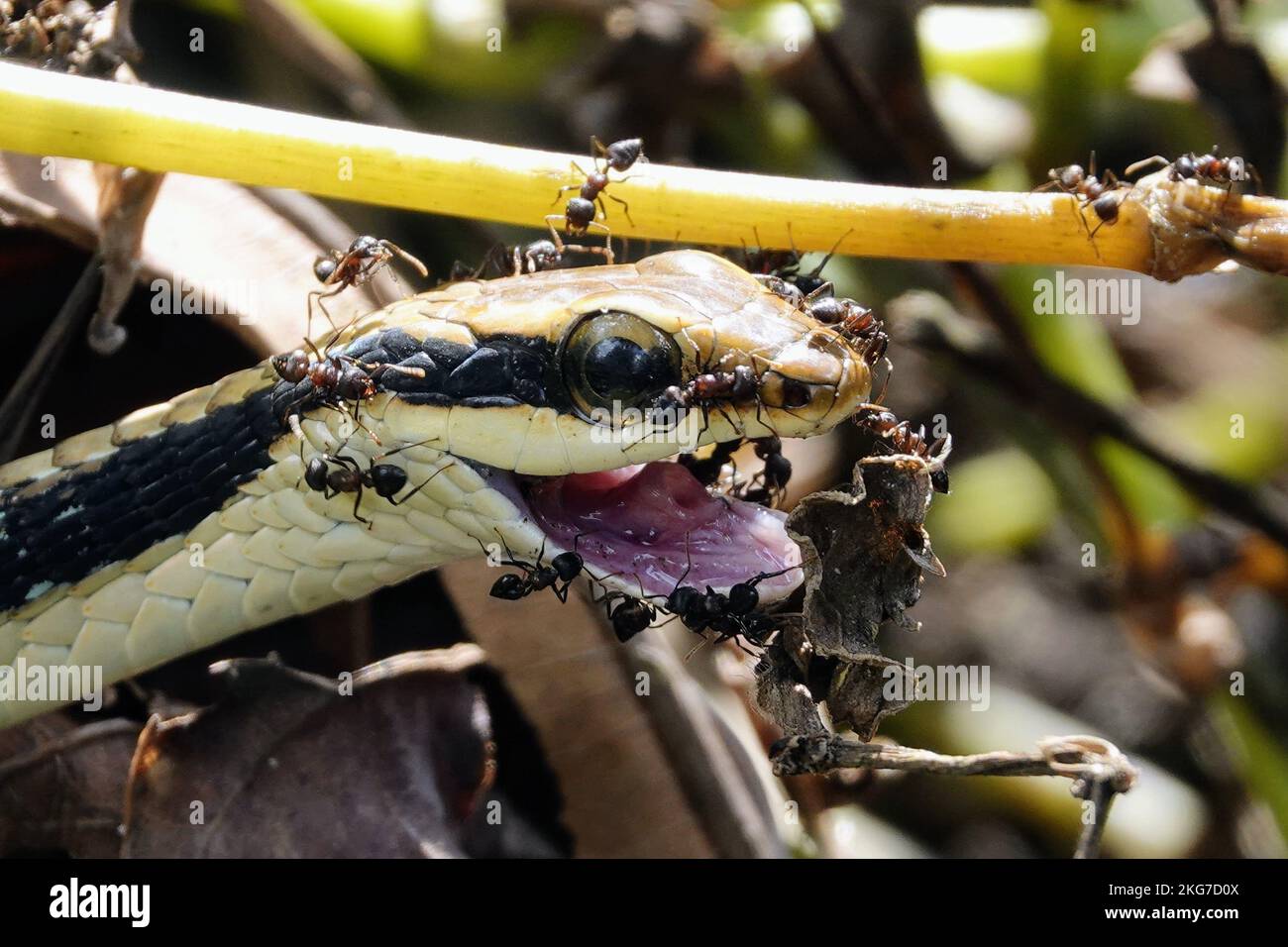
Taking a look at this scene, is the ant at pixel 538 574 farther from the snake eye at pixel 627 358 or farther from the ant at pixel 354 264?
the ant at pixel 354 264

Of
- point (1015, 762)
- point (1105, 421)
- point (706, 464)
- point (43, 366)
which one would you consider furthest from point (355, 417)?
point (1105, 421)

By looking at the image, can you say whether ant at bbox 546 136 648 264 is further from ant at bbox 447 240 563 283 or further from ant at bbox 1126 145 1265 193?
ant at bbox 1126 145 1265 193

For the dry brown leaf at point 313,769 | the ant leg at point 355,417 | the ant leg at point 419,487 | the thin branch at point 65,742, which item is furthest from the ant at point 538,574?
the thin branch at point 65,742

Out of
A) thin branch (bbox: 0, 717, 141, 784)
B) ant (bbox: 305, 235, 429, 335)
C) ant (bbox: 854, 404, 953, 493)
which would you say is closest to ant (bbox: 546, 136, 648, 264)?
ant (bbox: 305, 235, 429, 335)

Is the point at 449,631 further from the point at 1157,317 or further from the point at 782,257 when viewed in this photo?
the point at 1157,317

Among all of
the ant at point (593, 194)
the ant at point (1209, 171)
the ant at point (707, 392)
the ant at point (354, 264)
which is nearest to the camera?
the ant at point (707, 392)

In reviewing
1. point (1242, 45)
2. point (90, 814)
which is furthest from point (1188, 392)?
point (90, 814)
